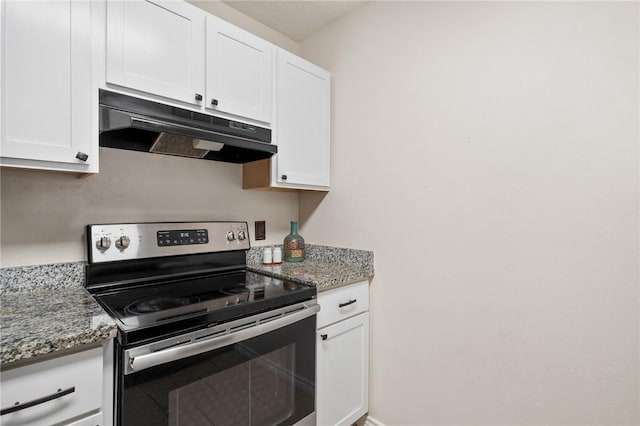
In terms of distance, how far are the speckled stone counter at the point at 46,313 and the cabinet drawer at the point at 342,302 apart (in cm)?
87

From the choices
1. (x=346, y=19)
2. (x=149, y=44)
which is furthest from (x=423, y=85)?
(x=149, y=44)

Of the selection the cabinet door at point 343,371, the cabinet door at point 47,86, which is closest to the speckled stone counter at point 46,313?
the cabinet door at point 47,86

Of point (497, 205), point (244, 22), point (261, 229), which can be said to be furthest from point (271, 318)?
point (244, 22)

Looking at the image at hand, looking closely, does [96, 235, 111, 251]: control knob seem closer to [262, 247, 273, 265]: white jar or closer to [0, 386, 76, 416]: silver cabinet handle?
[0, 386, 76, 416]: silver cabinet handle

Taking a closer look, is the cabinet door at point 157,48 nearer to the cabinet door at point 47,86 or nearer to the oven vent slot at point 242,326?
the cabinet door at point 47,86

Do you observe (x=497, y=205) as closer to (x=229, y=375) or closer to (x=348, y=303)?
(x=348, y=303)

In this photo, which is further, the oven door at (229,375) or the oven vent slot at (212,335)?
the oven vent slot at (212,335)

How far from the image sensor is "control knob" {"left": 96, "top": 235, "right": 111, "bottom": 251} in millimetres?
1345

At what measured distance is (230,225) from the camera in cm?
181

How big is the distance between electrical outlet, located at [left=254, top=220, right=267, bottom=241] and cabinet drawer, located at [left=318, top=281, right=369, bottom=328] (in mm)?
698

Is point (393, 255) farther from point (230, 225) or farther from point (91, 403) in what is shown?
point (91, 403)

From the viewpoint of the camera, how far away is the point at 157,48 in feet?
4.16

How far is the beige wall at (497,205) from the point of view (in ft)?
3.56

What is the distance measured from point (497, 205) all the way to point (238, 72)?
1.33 m
